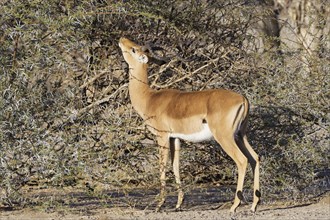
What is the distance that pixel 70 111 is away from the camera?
8375 mm

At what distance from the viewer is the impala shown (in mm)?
8016

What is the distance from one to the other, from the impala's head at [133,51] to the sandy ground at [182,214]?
5.59ft

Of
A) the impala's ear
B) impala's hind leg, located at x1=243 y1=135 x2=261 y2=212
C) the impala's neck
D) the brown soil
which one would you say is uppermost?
the impala's ear

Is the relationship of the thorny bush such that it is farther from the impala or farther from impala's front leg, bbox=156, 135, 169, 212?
the impala

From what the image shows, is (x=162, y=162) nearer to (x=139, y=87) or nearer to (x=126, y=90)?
(x=139, y=87)

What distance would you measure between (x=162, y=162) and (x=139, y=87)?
1.03 m

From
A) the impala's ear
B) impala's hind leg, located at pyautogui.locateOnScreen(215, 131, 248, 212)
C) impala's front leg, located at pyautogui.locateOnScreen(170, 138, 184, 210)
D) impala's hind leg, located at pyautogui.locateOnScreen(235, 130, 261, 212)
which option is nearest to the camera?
impala's hind leg, located at pyautogui.locateOnScreen(215, 131, 248, 212)

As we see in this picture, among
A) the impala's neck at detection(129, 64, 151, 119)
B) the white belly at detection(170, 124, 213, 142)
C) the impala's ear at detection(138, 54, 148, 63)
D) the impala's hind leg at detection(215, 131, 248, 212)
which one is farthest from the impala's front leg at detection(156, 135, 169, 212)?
the impala's ear at detection(138, 54, 148, 63)

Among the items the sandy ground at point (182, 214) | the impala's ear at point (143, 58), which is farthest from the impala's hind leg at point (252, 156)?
the impala's ear at point (143, 58)

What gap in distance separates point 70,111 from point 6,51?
85cm

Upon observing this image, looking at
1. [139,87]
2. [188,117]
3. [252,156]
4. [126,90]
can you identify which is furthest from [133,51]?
[252,156]

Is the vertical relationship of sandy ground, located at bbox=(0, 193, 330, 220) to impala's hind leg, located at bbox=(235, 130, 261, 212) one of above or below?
below

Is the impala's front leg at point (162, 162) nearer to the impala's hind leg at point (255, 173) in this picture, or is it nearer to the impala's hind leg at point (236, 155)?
the impala's hind leg at point (236, 155)

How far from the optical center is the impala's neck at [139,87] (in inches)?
351
